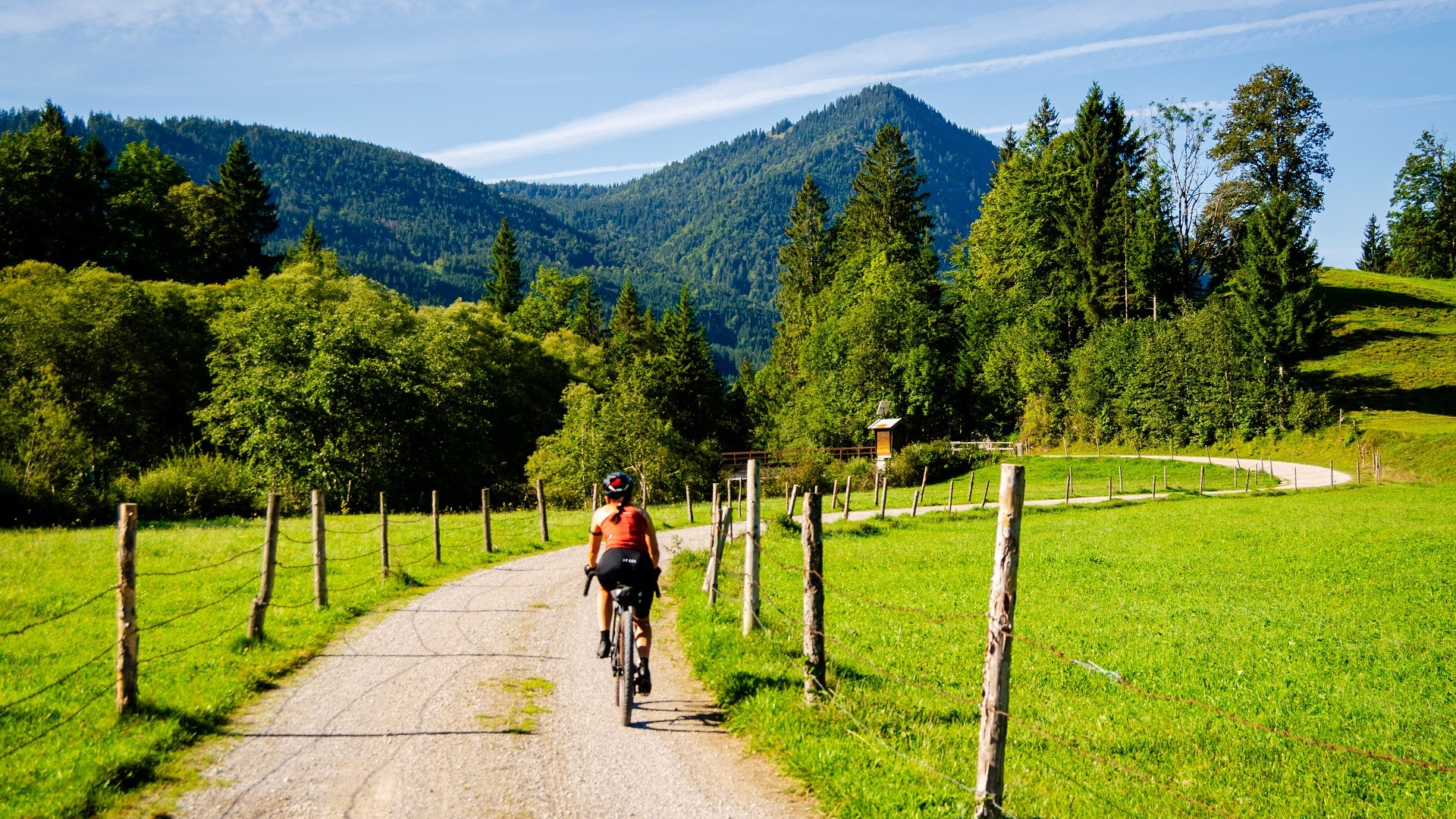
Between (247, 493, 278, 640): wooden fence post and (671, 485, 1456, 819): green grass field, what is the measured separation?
6411 millimetres

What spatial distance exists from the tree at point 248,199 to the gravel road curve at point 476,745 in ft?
261

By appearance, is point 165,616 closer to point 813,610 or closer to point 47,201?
point 813,610

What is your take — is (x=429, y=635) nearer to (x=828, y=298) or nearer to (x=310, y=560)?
(x=310, y=560)

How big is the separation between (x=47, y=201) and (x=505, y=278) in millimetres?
53111

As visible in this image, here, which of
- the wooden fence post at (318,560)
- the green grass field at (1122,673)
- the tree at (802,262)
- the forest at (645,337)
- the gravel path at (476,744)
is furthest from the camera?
the tree at (802,262)

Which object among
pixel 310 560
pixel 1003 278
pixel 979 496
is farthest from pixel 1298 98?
pixel 310 560

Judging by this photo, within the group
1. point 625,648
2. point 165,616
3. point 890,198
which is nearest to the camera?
point 625,648

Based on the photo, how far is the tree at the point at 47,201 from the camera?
60.5 meters

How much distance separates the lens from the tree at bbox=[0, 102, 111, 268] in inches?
2382

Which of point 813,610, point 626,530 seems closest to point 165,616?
point 626,530

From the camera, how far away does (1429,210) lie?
102m

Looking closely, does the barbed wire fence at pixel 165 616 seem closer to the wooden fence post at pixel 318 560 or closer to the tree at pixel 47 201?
the wooden fence post at pixel 318 560

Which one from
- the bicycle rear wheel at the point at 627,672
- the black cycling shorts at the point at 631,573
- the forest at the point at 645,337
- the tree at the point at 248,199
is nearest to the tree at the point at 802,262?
the forest at the point at 645,337

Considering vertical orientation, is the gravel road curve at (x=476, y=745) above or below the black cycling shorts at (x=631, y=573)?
below
